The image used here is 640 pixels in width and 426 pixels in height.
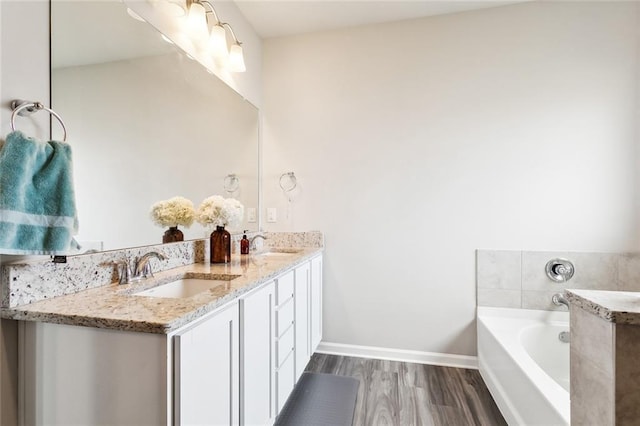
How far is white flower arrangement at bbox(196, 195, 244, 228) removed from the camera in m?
1.60

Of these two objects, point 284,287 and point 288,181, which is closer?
point 284,287

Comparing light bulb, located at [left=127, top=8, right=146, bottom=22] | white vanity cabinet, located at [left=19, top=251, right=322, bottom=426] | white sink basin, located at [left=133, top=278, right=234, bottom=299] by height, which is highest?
light bulb, located at [left=127, top=8, right=146, bottom=22]

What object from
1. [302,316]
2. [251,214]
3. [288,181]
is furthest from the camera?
[288,181]

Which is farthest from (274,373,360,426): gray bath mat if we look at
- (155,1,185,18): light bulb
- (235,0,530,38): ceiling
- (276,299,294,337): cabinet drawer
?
(235,0,530,38): ceiling

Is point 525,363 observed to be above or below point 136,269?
below

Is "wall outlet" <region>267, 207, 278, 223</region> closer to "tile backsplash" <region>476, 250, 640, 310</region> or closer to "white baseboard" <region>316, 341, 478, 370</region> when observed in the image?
"white baseboard" <region>316, 341, 478, 370</region>

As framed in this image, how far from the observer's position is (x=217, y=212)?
5.24 feet

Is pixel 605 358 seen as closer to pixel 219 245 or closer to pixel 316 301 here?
pixel 219 245

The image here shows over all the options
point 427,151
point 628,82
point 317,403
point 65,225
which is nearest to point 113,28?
point 65,225

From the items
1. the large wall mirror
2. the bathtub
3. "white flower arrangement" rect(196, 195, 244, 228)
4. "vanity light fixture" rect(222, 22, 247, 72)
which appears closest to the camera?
the large wall mirror

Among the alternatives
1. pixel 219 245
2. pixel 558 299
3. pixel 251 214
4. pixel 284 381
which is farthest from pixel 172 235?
pixel 558 299

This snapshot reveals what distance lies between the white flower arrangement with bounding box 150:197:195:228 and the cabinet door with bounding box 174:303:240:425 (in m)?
0.67

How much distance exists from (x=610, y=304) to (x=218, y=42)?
7.13 ft

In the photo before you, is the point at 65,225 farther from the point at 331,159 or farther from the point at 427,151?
the point at 427,151
